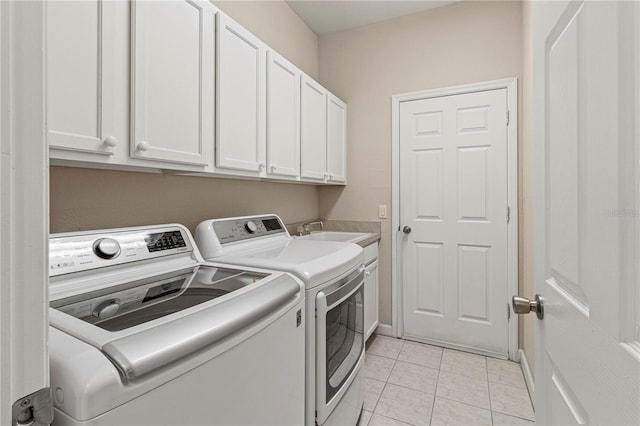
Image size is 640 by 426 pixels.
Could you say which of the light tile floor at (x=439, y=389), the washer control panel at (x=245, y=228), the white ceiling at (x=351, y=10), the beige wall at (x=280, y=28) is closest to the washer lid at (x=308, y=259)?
the washer control panel at (x=245, y=228)

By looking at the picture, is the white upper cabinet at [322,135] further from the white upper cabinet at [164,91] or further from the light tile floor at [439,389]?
the light tile floor at [439,389]

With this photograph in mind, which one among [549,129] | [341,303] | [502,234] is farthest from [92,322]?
[502,234]

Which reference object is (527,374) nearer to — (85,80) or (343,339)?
(343,339)

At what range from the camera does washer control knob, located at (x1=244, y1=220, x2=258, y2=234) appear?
1.79 meters

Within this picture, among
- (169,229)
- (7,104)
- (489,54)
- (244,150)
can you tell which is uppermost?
(489,54)

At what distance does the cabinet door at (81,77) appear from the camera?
861 mm

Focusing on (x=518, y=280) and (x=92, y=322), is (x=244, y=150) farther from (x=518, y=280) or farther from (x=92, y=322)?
(x=518, y=280)

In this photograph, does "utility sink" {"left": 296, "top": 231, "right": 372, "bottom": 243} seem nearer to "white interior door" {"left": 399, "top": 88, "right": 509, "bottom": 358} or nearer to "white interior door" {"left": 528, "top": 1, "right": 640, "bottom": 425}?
"white interior door" {"left": 399, "top": 88, "right": 509, "bottom": 358}

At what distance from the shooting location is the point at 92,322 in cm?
72

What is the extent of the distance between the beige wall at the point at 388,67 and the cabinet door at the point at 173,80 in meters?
1.79

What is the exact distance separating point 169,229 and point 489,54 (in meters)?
2.70

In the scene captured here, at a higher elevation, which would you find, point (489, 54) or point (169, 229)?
point (489, 54)

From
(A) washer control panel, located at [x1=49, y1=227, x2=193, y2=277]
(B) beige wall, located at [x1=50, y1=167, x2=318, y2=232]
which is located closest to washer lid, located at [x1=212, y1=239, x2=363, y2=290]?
(A) washer control panel, located at [x1=49, y1=227, x2=193, y2=277]

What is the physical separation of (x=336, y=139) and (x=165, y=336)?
238 centimetres
